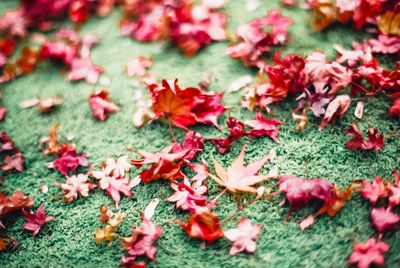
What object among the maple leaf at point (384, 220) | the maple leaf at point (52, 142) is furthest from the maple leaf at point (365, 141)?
the maple leaf at point (52, 142)

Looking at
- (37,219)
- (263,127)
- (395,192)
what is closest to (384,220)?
(395,192)

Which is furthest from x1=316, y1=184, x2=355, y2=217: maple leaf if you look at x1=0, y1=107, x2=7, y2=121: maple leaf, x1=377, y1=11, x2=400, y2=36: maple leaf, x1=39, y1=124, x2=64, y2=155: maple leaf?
x1=0, y1=107, x2=7, y2=121: maple leaf

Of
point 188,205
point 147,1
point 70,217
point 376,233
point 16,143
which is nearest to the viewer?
point 376,233

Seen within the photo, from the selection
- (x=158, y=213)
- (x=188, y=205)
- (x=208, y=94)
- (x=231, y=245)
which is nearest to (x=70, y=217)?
(x=158, y=213)

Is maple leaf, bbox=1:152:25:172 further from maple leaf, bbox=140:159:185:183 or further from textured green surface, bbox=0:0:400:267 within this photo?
maple leaf, bbox=140:159:185:183

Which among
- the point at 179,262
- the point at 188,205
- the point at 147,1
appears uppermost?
the point at 147,1

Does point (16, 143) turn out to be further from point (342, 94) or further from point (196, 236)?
point (342, 94)

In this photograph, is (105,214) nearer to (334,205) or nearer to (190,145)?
(190,145)
